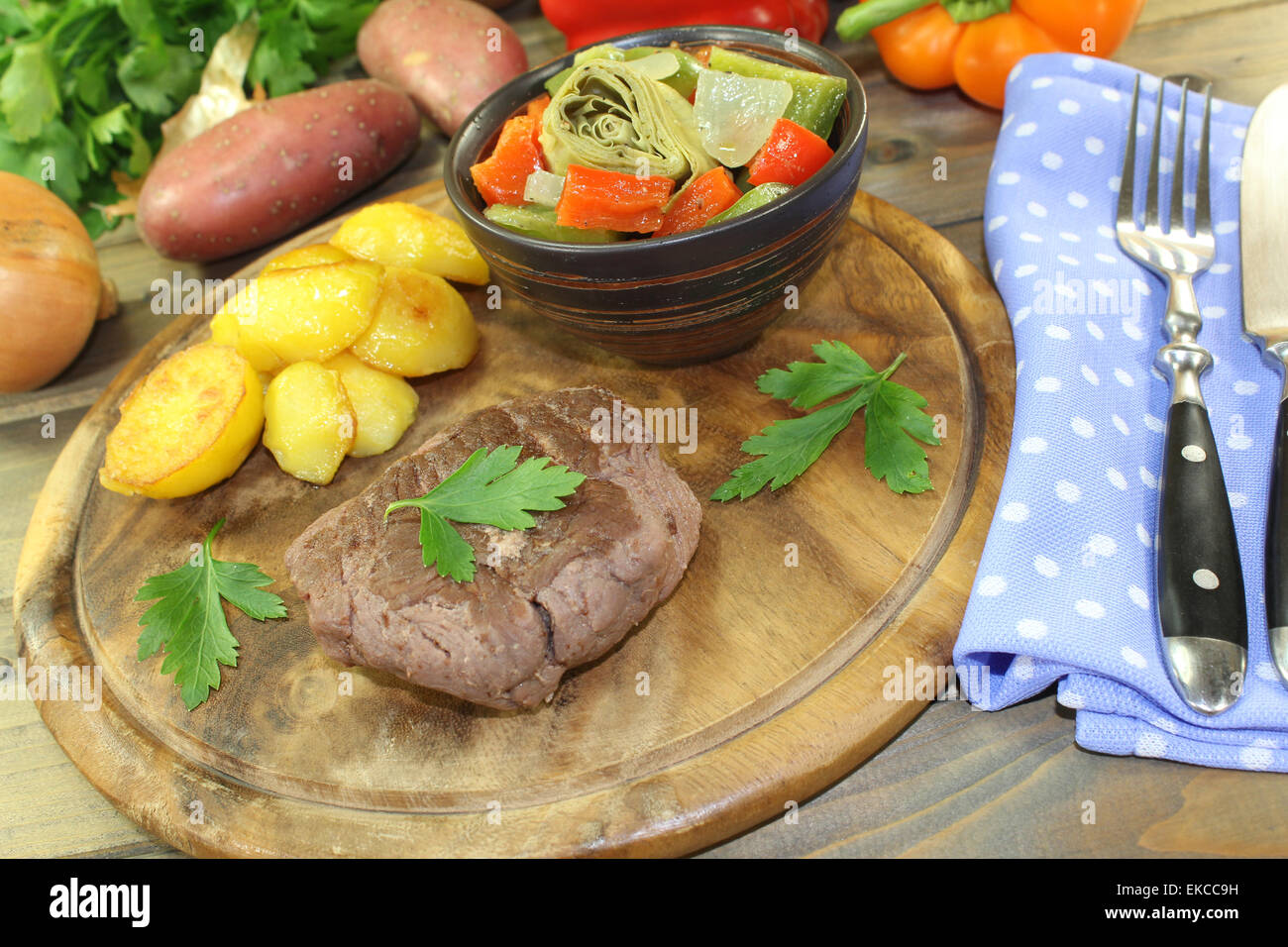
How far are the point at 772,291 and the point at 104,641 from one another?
70.7 inches

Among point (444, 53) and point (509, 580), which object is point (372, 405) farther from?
point (444, 53)

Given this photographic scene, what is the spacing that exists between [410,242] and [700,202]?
0.96 metres

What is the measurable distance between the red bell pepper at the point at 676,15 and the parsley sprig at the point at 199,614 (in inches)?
108

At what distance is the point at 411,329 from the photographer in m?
2.46

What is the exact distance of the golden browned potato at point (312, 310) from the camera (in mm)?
2395

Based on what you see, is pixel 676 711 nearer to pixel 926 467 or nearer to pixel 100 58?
pixel 926 467

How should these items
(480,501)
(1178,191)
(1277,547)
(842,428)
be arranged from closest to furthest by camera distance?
(1277,547)
(480,501)
(842,428)
(1178,191)

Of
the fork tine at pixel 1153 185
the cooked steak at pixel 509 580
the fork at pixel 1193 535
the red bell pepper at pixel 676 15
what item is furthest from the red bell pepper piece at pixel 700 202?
the red bell pepper at pixel 676 15

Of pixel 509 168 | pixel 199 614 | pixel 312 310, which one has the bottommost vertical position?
pixel 199 614

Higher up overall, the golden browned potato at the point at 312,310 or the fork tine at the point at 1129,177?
the fork tine at the point at 1129,177

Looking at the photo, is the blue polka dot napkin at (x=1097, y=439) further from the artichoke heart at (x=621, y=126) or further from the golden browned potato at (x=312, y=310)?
the golden browned potato at (x=312, y=310)

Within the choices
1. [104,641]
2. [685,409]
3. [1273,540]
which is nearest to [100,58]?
[104,641]

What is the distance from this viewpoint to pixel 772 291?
7.25 feet

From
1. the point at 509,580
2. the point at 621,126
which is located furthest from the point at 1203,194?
the point at 509,580
